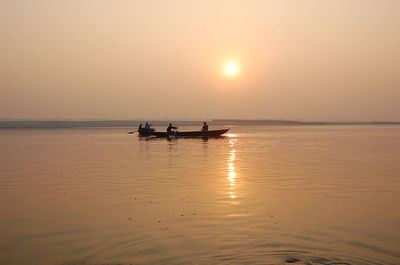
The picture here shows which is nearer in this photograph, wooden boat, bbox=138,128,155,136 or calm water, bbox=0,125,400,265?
calm water, bbox=0,125,400,265

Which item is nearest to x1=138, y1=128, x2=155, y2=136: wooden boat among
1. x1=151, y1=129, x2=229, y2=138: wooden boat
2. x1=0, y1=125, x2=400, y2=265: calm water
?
x1=151, y1=129, x2=229, y2=138: wooden boat

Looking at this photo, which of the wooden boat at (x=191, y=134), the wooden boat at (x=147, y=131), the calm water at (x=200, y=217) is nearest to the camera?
the calm water at (x=200, y=217)

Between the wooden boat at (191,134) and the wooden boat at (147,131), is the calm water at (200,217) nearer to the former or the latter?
the wooden boat at (191,134)

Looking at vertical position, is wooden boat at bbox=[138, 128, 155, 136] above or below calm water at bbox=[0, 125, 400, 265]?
below

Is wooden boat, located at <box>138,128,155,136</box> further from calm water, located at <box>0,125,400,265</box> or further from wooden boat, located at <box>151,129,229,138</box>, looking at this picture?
calm water, located at <box>0,125,400,265</box>

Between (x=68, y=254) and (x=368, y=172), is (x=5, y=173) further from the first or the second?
(x=368, y=172)

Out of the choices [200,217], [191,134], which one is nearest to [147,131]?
[191,134]

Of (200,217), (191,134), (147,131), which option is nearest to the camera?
(200,217)

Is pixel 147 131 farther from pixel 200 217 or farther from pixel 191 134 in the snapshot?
pixel 200 217

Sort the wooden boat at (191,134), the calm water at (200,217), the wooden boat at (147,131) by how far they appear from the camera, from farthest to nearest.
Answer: the wooden boat at (147,131), the wooden boat at (191,134), the calm water at (200,217)

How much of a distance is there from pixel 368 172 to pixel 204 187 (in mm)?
9214

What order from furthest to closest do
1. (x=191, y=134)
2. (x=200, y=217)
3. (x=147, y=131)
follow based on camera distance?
(x=147, y=131) → (x=191, y=134) → (x=200, y=217)

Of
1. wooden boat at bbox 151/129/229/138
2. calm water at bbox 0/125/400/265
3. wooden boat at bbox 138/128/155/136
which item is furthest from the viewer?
wooden boat at bbox 138/128/155/136

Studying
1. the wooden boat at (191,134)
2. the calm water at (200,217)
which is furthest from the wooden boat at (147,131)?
the calm water at (200,217)
